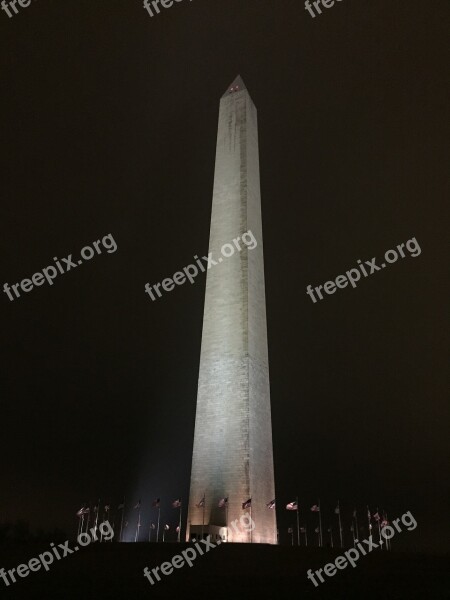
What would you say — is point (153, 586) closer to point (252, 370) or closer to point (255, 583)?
point (255, 583)

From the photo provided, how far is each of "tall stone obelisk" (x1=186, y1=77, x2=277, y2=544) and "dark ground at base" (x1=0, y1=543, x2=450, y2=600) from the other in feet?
10.5

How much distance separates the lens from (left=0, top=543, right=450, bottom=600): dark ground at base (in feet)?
34.9

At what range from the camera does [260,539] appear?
20.0 meters

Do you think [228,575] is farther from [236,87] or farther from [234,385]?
[236,87]

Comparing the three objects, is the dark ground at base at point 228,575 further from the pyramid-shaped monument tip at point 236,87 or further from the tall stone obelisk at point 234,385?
the pyramid-shaped monument tip at point 236,87

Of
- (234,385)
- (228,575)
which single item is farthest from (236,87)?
(228,575)

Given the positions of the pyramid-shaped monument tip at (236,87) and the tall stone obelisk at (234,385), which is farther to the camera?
the pyramid-shaped monument tip at (236,87)

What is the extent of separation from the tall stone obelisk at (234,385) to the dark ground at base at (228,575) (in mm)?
3187

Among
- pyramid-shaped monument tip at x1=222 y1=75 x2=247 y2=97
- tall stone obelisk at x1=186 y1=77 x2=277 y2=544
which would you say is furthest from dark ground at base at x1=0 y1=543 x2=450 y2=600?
pyramid-shaped monument tip at x1=222 y1=75 x2=247 y2=97

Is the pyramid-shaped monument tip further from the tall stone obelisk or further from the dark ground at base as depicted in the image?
the dark ground at base

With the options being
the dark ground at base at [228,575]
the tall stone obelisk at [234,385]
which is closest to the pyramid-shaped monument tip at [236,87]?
the tall stone obelisk at [234,385]

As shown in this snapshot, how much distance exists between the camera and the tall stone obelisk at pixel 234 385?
19844mm

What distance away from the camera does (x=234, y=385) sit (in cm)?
2105

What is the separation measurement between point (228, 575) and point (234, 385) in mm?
8665
